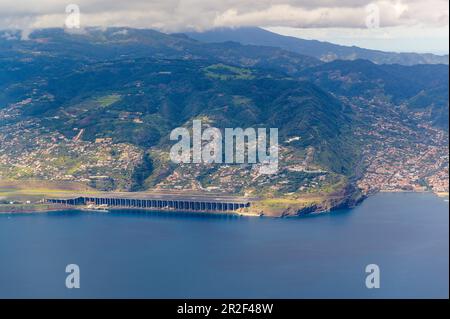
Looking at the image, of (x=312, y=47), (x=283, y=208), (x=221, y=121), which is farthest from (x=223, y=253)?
(x=312, y=47)

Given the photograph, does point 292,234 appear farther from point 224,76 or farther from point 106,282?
point 224,76

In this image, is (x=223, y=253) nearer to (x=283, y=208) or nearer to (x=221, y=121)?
(x=283, y=208)

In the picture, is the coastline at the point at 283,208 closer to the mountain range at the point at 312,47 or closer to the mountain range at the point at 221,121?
the mountain range at the point at 221,121

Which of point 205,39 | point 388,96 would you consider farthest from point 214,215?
point 205,39

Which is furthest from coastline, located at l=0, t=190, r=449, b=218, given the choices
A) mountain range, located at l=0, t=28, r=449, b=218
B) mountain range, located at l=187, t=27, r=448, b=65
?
mountain range, located at l=187, t=27, r=448, b=65

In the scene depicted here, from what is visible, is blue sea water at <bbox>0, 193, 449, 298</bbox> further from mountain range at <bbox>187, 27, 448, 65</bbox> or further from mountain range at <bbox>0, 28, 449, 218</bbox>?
mountain range at <bbox>187, 27, 448, 65</bbox>

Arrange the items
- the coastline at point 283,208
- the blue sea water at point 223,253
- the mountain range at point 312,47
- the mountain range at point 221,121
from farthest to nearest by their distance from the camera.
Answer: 1. the mountain range at point 312,47
2. the mountain range at point 221,121
3. the coastline at point 283,208
4. the blue sea water at point 223,253

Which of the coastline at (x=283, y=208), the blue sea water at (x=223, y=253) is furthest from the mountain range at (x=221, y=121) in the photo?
the blue sea water at (x=223, y=253)

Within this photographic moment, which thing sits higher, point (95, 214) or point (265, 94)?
point (265, 94)

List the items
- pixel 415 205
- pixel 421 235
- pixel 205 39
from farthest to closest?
pixel 205 39 < pixel 415 205 < pixel 421 235
